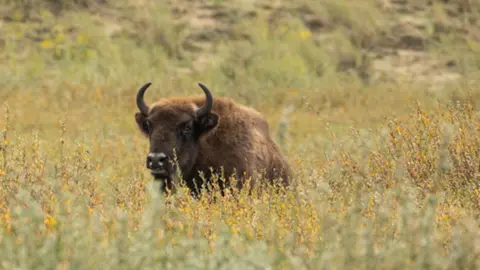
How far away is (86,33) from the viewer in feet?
77.2

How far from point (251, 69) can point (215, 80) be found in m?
1.06

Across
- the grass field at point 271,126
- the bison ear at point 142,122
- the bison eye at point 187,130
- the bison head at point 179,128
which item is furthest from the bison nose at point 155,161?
the bison ear at point 142,122

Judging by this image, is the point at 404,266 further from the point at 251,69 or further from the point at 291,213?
the point at 251,69

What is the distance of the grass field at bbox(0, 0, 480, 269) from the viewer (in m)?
5.08

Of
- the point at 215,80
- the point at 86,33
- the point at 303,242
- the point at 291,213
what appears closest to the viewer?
the point at 303,242

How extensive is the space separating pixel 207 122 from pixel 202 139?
19cm

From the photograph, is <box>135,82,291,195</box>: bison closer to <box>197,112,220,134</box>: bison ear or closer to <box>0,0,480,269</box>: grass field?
<box>197,112,220,134</box>: bison ear

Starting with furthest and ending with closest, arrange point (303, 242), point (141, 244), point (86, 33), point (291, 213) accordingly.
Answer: point (86, 33)
point (291, 213)
point (303, 242)
point (141, 244)

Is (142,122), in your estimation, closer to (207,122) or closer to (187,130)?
(187,130)

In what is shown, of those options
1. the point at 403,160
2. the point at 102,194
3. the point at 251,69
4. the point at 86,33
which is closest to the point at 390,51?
the point at 251,69

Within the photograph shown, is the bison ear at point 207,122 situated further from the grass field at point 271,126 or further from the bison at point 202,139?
the grass field at point 271,126

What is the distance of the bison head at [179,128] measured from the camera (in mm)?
9219

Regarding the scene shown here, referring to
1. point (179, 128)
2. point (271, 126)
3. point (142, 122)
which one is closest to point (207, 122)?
point (179, 128)

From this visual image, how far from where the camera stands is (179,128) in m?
9.49
